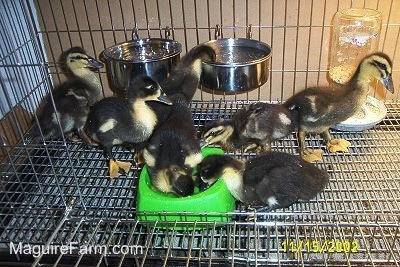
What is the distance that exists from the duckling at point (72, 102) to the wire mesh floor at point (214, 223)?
143mm

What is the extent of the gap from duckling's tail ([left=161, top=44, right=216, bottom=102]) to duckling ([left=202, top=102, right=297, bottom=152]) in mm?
324

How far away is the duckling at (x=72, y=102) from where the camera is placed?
1908mm

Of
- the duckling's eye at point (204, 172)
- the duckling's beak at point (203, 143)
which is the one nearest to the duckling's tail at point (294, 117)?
the duckling's beak at point (203, 143)

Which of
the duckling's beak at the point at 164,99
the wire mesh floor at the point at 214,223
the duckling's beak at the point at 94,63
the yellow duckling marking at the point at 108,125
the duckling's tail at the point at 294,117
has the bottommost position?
the wire mesh floor at the point at 214,223

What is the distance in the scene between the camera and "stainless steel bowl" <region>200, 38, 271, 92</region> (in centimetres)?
194

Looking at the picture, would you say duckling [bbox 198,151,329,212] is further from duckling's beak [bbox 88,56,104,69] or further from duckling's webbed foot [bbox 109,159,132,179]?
duckling's beak [bbox 88,56,104,69]

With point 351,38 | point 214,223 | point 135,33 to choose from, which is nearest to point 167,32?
point 135,33

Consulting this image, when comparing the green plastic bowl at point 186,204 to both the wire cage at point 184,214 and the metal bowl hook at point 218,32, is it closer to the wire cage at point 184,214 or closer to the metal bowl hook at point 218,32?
the wire cage at point 184,214

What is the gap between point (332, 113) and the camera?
1773mm

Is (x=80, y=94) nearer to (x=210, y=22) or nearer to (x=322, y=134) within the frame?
(x=210, y=22)

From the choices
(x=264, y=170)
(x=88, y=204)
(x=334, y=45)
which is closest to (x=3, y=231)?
(x=88, y=204)

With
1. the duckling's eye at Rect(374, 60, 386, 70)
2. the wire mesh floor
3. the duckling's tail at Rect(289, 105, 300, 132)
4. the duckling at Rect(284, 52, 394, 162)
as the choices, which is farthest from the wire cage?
the duckling's eye at Rect(374, 60, 386, 70)

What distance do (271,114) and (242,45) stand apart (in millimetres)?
660

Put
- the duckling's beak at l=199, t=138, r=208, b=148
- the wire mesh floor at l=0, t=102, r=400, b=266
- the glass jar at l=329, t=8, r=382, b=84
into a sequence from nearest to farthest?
1. the wire mesh floor at l=0, t=102, r=400, b=266
2. the duckling's beak at l=199, t=138, r=208, b=148
3. the glass jar at l=329, t=8, r=382, b=84
